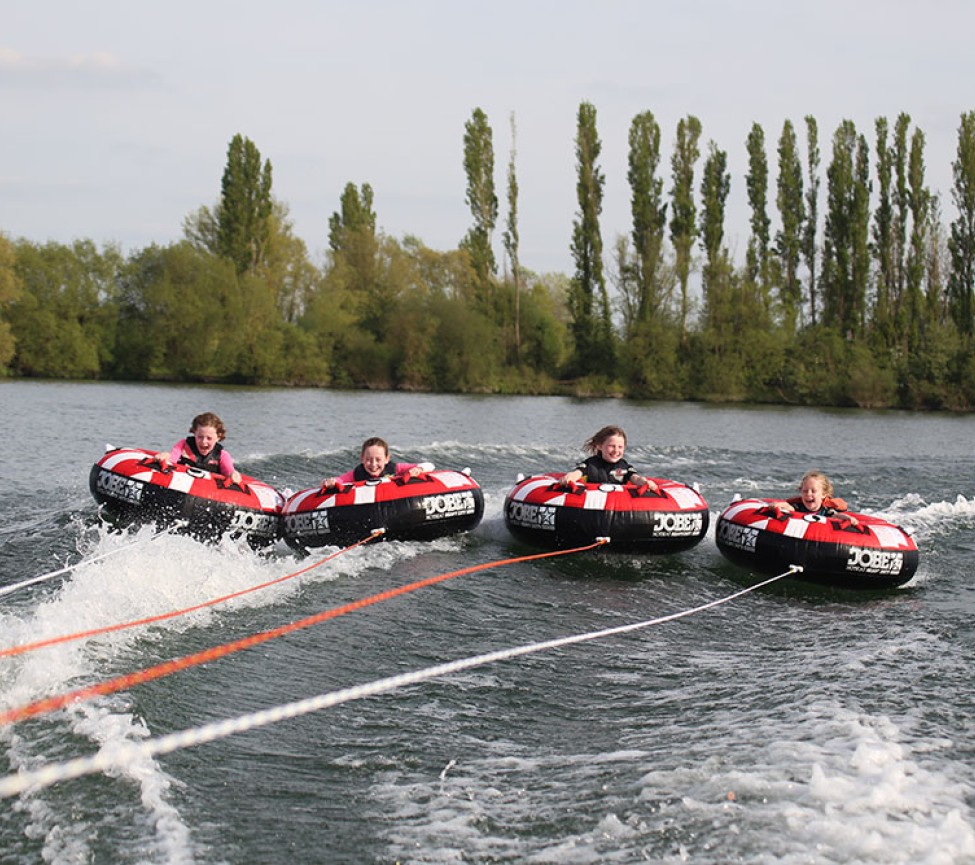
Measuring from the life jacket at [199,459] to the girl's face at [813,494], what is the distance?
16.6 feet

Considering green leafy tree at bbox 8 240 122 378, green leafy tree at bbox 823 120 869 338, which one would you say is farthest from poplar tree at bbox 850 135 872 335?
green leafy tree at bbox 8 240 122 378

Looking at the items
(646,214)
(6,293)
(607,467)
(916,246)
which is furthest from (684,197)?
(607,467)

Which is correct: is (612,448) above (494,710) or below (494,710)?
above

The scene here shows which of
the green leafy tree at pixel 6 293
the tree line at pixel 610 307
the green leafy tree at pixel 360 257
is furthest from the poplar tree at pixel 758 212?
the green leafy tree at pixel 6 293

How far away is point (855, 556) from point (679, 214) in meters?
37.3

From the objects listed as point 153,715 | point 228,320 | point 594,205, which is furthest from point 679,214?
point 153,715

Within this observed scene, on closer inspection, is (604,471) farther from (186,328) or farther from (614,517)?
(186,328)

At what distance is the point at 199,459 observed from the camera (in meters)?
9.98

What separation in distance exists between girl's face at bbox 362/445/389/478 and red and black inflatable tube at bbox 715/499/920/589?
3127 millimetres

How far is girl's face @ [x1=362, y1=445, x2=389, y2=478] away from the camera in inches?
379

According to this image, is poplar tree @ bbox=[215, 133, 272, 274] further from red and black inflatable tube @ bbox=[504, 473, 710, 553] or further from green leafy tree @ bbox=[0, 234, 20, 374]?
red and black inflatable tube @ bbox=[504, 473, 710, 553]

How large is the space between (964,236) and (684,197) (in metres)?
10.7

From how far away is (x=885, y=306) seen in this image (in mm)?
44594

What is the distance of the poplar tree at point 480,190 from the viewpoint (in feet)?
158
